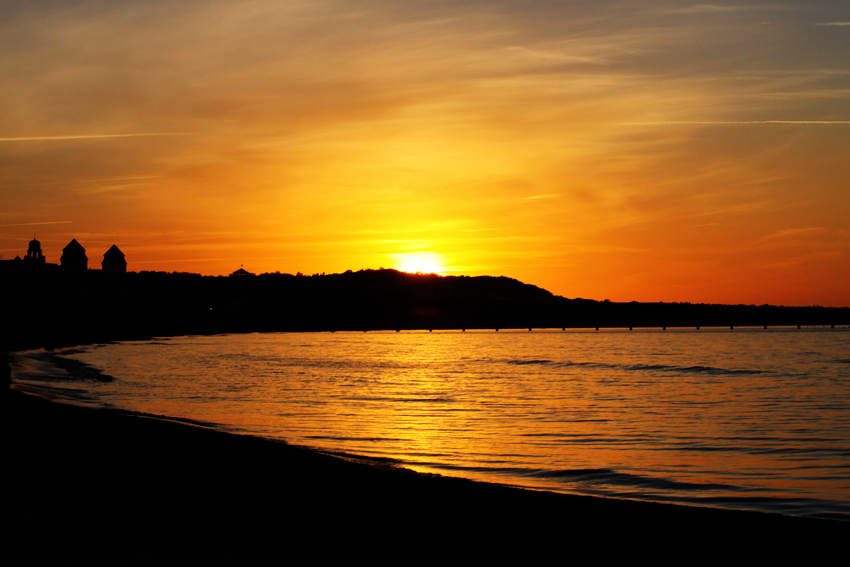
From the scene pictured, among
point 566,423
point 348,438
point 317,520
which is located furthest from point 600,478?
point 566,423

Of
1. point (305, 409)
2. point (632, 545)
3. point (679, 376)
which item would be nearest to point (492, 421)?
point (305, 409)

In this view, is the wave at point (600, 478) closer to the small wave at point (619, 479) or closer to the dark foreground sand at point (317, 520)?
the small wave at point (619, 479)

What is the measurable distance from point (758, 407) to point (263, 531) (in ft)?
93.2

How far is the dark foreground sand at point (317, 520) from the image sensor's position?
8578 mm

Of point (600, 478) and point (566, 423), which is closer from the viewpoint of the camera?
point (600, 478)

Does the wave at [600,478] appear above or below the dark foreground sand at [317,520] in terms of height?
below

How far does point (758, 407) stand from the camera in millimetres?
32031

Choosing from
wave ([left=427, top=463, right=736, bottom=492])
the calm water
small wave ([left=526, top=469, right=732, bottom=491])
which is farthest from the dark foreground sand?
small wave ([left=526, top=469, right=732, bottom=491])

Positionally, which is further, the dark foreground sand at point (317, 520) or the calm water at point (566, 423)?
the calm water at point (566, 423)

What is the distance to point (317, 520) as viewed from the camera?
1027cm

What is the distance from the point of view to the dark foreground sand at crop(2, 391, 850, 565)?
8.58m

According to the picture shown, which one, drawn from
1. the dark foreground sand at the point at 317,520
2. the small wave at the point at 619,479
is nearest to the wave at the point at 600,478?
the small wave at the point at 619,479

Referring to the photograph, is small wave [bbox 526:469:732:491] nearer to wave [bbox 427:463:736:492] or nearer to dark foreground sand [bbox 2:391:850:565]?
wave [bbox 427:463:736:492]

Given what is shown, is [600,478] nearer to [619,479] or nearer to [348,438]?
[619,479]
